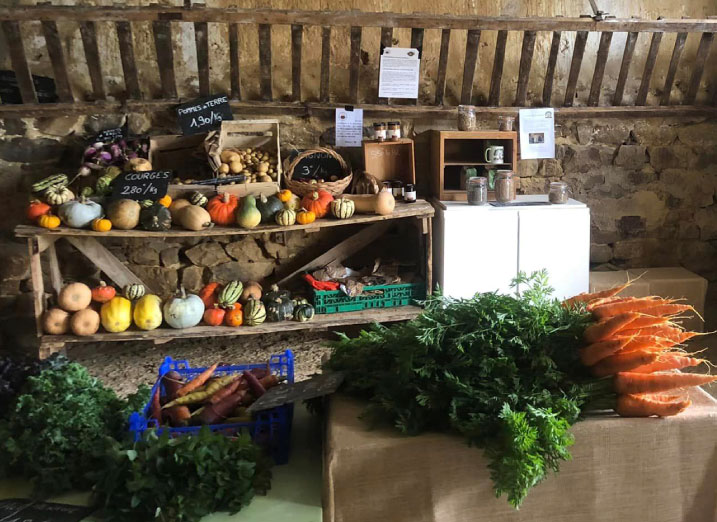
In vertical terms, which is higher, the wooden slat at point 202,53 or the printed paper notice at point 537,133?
the wooden slat at point 202,53

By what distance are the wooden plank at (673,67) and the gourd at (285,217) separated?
2502mm

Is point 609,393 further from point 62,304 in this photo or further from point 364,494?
point 62,304

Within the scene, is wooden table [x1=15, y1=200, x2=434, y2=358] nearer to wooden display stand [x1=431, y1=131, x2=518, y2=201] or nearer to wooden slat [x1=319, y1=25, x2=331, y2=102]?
wooden display stand [x1=431, y1=131, x2=518, y2=201]

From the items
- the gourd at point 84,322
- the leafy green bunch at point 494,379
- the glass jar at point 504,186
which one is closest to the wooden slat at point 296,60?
the glass jar at point 504,186

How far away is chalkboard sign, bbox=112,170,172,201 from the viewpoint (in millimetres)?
3570

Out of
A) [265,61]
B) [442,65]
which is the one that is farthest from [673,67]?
[265,61]

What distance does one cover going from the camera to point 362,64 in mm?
4121

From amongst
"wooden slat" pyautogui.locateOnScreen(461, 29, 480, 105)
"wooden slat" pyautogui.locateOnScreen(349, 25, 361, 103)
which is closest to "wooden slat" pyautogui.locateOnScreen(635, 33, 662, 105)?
"wooden slat" pyautogui.locateOnScreen(461, 29, 480, 105)

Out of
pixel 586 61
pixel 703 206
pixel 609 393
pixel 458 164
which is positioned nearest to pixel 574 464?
pixel 609 393

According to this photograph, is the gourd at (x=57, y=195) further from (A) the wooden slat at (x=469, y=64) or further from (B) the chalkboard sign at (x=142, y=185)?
(A) the wooden slat at (x=469, y=64)

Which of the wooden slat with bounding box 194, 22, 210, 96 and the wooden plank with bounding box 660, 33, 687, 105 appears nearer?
the wooden slat with bounding box 194, 22, 210, 96

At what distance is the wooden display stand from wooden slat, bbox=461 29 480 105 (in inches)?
10.8

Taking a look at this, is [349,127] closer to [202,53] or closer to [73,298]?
[202,53]

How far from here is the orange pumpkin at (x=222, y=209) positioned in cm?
360
